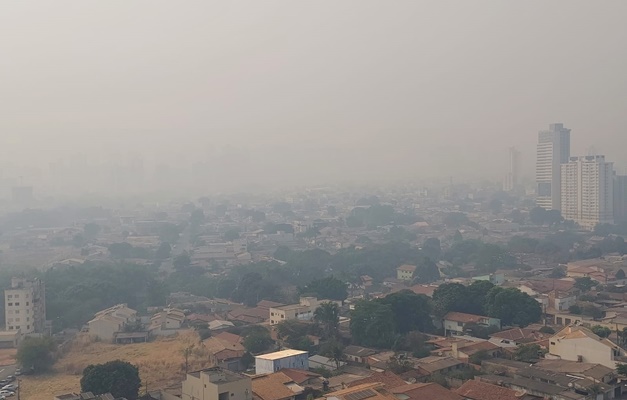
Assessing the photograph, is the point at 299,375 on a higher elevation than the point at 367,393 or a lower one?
lower

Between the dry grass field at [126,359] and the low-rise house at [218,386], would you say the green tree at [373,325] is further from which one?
the low-rise house at [218,386]

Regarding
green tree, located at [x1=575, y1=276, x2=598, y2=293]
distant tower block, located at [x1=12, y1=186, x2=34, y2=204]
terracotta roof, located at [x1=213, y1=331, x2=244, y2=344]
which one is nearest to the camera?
terracotta roof, located at [x1=213, y1=331, x2=244, y2=344]

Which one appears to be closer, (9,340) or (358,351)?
(358,351)

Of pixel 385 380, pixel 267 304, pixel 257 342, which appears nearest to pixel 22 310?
pixel 267 304

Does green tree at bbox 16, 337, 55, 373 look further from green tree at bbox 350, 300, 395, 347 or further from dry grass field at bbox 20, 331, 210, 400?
green tree at bbox 350, 300, 395, 347

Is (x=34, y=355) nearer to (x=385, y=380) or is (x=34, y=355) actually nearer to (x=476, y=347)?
(x=385, y=380)

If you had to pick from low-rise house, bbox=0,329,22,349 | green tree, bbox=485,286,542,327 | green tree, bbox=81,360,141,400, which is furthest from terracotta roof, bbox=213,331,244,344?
green tree, bbox=485,286,542,327

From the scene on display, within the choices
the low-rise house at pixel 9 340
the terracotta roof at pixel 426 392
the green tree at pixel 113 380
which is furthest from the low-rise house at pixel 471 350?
the low-rise house at pixel 9 340
